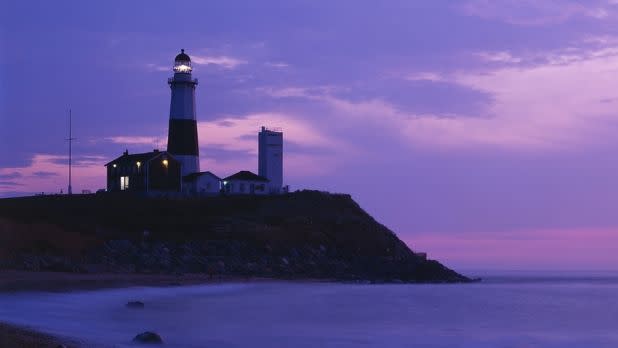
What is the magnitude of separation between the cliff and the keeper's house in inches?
95.7

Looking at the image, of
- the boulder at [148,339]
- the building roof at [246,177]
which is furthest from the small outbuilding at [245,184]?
the boulder at [148,339]

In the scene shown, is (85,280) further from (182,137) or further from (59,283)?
(182,137)

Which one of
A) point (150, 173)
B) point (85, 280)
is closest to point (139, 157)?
point (150, 173)

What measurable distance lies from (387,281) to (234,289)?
14.2 meters

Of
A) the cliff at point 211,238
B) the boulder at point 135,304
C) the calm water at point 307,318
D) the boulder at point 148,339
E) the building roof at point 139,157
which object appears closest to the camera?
the boulder at point 148,339

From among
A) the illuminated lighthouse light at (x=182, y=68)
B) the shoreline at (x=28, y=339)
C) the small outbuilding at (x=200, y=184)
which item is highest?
the illuminated lighthouse light at (x=182, y=68)

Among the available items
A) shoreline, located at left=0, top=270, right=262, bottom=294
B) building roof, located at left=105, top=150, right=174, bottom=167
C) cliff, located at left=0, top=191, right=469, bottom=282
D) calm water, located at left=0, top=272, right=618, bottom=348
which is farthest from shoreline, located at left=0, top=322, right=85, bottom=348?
building roof, located at left=105, top=150, right=174, bottom=167

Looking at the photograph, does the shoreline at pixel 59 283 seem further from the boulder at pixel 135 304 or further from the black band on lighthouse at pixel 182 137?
the black band on lighthouse at pixel 182 137

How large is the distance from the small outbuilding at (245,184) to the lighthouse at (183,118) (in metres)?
2.92

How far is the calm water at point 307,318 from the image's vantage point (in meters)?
23.0

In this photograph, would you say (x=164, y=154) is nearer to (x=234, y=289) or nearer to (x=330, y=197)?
(x=330, y=197)

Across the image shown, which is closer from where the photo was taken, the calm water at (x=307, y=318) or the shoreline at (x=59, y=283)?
the shoreline at (x=59, y=283)

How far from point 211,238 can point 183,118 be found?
1333cm

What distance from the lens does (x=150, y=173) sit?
56000mm
